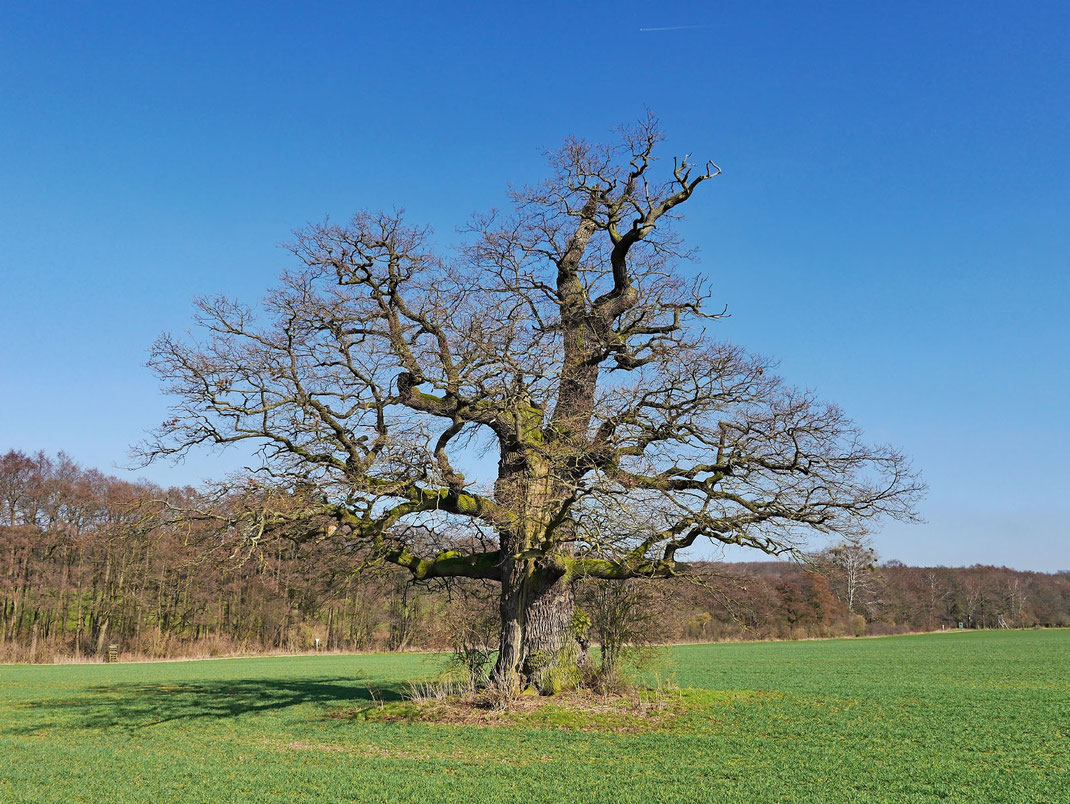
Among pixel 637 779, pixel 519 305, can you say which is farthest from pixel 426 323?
pixel 637 779

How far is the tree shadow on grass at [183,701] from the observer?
18562 millimetres

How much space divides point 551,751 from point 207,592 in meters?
45.4

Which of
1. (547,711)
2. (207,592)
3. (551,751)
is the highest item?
(207,592)

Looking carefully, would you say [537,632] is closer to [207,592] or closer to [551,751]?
Result: [551,751]

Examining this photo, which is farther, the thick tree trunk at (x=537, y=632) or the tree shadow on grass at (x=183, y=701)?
the tree shadow on grass at (x=183, y=701)

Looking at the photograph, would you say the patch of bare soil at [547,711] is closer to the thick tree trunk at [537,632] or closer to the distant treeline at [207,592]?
the thick tree trunk at [537,632]

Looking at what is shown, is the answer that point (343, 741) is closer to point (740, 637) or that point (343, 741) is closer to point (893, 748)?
point (893, 748)

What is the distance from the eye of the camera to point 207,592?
52250 mm

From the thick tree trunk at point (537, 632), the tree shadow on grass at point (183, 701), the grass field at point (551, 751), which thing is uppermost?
the thick tree trunk at point (537, 632)

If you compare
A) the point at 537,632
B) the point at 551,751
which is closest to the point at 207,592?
the point at 537,632

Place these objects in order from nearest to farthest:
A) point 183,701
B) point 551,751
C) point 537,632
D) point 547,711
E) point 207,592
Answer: point 551,751 → point 547,711 → point 537,632 → point 183,701 → point 207,592

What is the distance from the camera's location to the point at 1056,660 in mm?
37531

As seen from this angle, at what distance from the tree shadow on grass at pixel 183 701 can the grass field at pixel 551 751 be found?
13 cm

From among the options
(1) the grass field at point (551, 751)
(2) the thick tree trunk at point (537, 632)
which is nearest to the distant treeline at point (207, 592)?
(2) the thick tree trunk at point (537, 632)
